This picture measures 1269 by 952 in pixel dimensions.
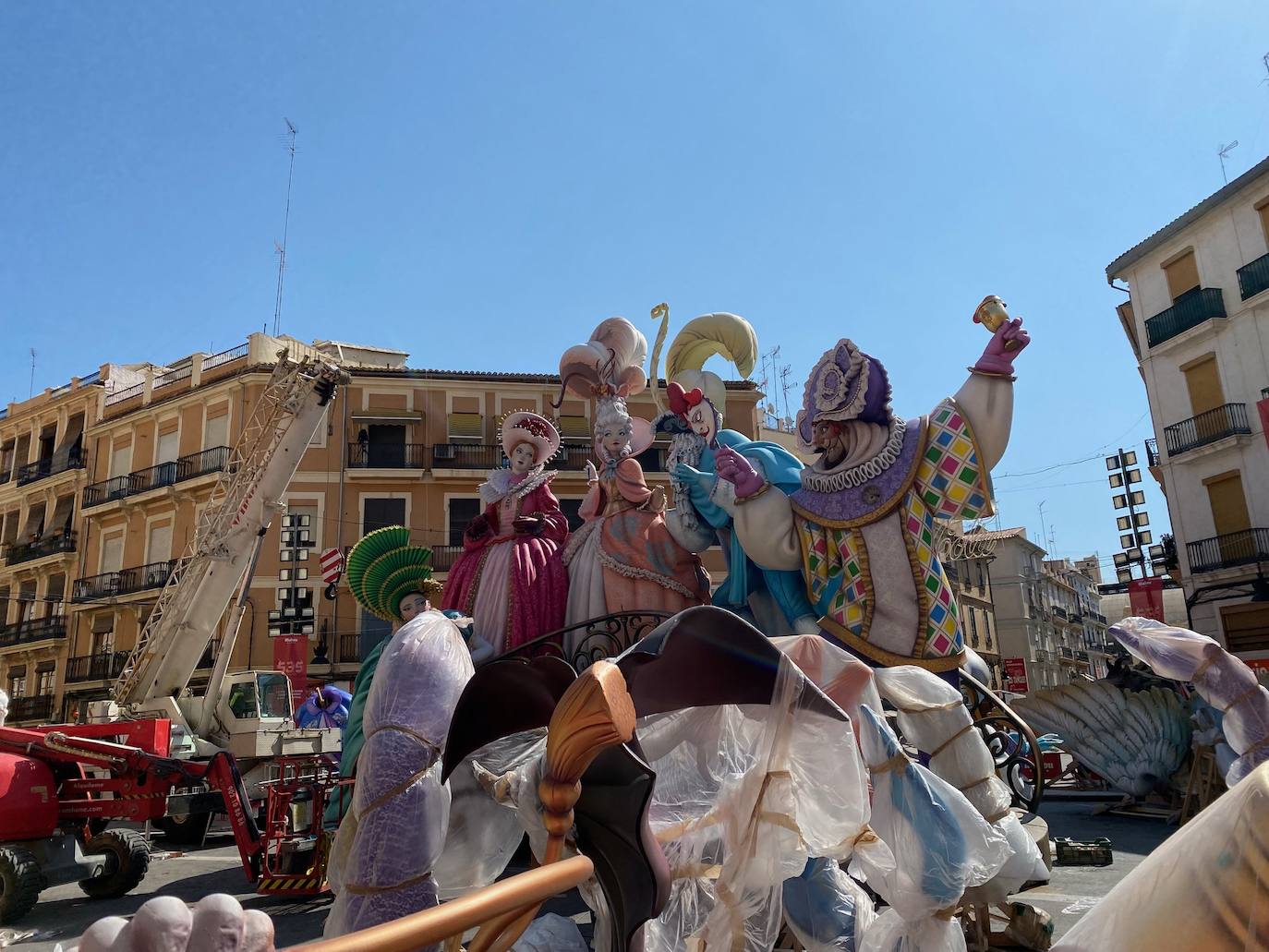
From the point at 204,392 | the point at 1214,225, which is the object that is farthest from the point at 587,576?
the point at 204,392

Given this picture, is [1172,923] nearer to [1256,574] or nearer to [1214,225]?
[1256,574]

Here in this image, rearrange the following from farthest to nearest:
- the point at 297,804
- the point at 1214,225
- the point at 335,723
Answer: the point at 1214,225 < the point at 335,723 < the point at 297,804

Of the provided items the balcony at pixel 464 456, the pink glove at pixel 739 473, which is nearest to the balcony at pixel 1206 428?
the balcony at pixel 464 456

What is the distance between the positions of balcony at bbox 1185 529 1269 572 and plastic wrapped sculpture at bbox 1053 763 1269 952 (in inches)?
870

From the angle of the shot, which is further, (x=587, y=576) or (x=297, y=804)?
(x=297, y=804)

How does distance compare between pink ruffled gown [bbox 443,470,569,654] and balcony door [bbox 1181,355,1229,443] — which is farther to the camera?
balcony door [bbox 1181,355,1229,443]

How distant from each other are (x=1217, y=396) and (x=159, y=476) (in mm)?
29577

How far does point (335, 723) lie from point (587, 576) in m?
10.4

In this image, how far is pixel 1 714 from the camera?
29.4ft

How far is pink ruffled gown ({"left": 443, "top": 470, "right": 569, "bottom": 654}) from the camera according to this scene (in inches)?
216

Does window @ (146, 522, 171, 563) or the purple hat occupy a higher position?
window @ (146, 522, 171, 563)

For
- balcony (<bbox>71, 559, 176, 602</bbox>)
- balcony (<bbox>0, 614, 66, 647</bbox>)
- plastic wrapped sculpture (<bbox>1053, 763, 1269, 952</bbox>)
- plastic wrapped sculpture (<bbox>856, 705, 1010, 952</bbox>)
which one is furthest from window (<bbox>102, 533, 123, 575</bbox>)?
Result: plastic wrapped sculpture (<bbox>1053, 763, 1269, 952</bbox>)

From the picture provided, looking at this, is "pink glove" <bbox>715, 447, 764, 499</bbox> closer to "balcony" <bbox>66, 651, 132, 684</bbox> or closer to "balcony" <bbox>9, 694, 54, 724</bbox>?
"balcony" <bbox>66, 651, 132, 684</bbox>

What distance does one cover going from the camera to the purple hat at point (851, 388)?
5.30 metres
